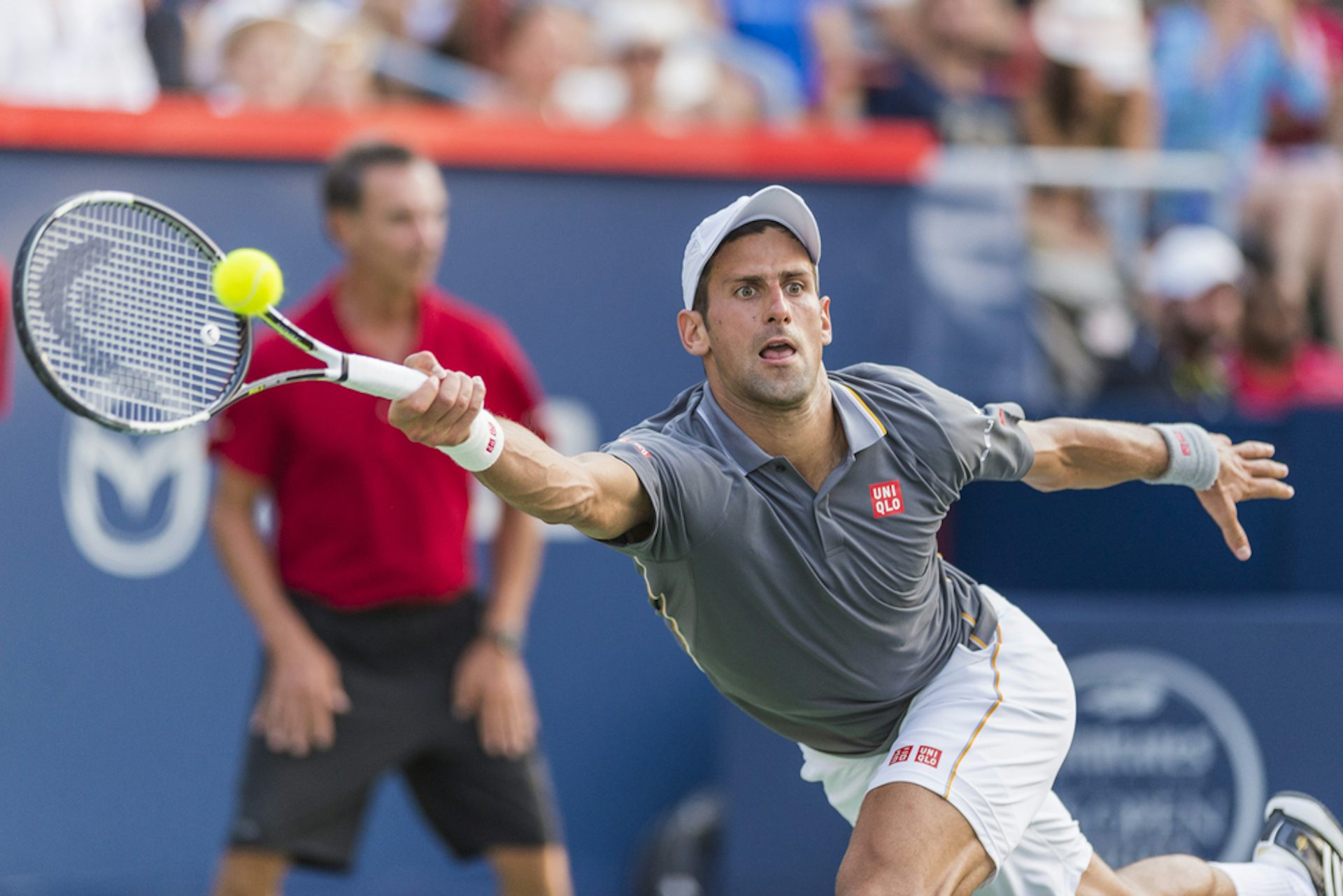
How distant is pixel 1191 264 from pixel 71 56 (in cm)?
470

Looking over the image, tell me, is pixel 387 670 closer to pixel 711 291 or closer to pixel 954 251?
pixel 711 291

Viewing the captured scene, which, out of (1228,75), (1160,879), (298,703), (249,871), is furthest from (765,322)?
(1228,75)

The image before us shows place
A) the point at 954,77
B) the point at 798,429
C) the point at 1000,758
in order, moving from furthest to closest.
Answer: the point at 954,77
the point at 1000,758
the point at 798,429

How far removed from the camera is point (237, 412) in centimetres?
544

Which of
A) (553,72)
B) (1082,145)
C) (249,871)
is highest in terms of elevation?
(1082,145)

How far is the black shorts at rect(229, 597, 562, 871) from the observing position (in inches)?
210

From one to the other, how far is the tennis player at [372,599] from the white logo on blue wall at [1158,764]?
2.12 m

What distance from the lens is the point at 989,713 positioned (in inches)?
162

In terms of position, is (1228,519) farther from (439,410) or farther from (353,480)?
(353,480)

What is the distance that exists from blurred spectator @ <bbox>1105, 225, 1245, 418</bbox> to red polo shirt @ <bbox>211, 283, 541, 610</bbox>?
10.5 ft

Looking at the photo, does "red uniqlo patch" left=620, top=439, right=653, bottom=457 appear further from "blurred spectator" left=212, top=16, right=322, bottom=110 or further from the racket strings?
"blurred spectator" left=212, top=16, right=322, bottom=110

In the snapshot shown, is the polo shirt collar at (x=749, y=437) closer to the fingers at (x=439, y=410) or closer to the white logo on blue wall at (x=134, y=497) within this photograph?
the fingers at (x=439, y=410)

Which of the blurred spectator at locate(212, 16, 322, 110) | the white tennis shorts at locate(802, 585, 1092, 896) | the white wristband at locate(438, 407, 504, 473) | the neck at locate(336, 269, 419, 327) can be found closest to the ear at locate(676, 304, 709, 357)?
the white wristband at locate(438, 407, 504, 473)

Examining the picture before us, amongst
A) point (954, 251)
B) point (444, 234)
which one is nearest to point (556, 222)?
point (444, 234)
